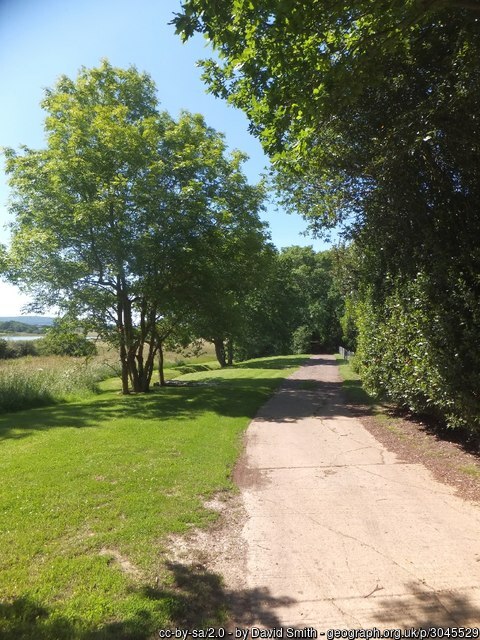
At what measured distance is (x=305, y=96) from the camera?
628cm

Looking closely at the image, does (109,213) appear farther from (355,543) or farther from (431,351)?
(355,543)

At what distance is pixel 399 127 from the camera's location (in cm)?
730

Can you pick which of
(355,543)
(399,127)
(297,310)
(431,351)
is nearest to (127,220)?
(399,127)

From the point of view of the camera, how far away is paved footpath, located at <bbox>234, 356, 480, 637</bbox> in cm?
327

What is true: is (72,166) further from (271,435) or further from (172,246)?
(271,435)

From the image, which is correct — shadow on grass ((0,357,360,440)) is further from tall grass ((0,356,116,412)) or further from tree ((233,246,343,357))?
tree ((233,246,343,357))

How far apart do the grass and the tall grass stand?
5.06 meters

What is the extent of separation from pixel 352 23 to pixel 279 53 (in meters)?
1.87

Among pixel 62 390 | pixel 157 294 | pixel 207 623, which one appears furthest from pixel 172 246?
pixel 207 623

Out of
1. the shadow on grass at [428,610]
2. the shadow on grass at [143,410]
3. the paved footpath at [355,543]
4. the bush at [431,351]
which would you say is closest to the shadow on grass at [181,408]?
the shadow on grass at [143,410]

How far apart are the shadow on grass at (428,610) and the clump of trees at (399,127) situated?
3.62m

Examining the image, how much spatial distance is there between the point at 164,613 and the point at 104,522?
1.82 metres

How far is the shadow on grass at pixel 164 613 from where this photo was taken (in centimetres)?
297

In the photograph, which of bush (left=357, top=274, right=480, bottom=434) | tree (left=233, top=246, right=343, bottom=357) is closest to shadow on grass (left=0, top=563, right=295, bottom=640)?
bush (left=357, top=274, right=480, bottom=434)
